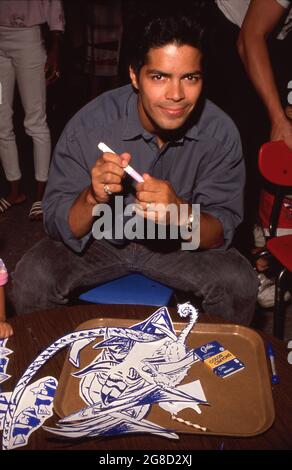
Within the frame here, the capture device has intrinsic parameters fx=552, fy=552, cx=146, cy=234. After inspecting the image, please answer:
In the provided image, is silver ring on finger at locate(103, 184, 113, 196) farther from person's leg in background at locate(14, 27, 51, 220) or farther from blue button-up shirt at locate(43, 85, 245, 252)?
person's leg in background at locate(14, 27, 51, 220)

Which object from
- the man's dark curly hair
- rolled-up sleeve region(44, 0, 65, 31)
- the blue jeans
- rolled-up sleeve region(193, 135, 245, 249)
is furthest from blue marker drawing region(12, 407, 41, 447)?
rolled-up sleeve region(44, 0, 65, 31)

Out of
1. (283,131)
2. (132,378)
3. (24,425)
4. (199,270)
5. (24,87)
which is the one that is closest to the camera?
(24,425)

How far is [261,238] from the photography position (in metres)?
3.01

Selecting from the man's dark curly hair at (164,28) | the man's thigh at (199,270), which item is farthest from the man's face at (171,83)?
the man's thigh at (199,270)

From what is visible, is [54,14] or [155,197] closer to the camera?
[155,197]

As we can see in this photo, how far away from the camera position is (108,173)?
1522mm

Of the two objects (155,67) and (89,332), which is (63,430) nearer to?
(89,332)

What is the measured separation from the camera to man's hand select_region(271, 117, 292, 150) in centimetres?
229

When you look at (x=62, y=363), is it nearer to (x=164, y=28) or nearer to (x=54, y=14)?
(x=164, y=28)

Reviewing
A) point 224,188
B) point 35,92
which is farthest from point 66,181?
point 35,92

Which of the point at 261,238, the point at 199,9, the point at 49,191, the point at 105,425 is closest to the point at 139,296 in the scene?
the point at 49,191

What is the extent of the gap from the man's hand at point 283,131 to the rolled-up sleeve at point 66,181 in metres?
0.84

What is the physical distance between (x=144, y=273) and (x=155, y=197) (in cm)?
51

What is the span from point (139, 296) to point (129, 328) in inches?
14.8
